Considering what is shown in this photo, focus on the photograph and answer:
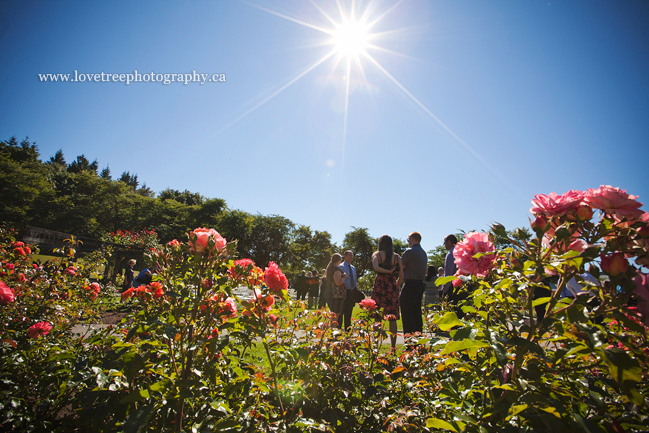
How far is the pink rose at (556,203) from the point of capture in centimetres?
95

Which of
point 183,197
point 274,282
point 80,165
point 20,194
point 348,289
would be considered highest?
point 80,165

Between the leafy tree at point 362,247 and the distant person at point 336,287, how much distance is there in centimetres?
3639

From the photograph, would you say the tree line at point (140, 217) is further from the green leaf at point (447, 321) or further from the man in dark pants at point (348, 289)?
the green leaf at point (447, 321)

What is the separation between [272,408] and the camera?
1.29 m

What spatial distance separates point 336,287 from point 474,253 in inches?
173

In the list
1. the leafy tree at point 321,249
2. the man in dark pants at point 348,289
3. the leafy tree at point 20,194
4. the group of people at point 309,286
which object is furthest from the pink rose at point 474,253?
the leafy tree at point 321,249

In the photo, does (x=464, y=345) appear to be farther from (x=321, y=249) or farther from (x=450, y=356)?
(x=321, y=249)

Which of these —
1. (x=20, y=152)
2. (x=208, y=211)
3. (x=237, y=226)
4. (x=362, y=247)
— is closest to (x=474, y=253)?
(x=362, y=247)

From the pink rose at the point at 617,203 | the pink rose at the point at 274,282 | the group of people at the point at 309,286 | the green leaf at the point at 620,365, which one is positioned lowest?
the group of people at the point at 309,286

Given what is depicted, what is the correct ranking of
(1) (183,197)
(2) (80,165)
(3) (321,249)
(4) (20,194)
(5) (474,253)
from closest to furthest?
(5) (474,253), (4) (20,194), (3) (321,249), (1) (183,197), (2) (80,165)

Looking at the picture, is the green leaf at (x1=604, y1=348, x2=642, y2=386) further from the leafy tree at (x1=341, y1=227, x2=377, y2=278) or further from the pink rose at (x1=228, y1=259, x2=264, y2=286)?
the leafy tree at (x1=341, y1=227, x2=377, y2=278)

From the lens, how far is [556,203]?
0.98 meters

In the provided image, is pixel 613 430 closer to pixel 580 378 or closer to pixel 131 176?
pixel 580 378

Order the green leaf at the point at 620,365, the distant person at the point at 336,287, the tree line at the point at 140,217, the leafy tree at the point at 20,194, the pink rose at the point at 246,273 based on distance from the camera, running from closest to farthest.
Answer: the green leaf at the point at 620,365 → the pink rose at the point at 246,273 → the distant person at the point at 336,287 → the leafy tree at the point at 20,194 → the tree line at the point at 140,217
